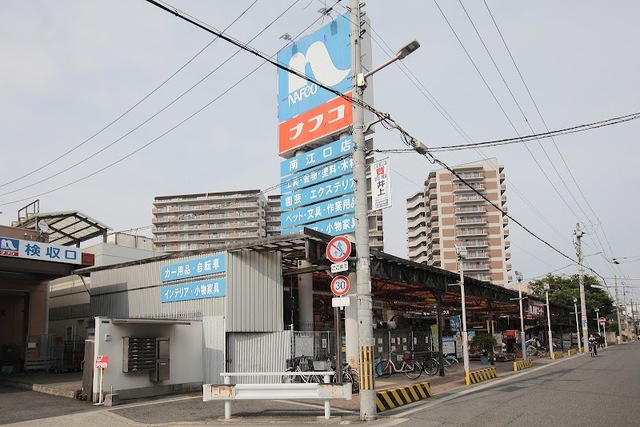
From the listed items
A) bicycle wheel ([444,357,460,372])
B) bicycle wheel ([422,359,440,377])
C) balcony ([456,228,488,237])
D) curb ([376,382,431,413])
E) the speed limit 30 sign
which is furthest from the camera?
balcony ([456,228,488,237])

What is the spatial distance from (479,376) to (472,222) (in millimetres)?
80509

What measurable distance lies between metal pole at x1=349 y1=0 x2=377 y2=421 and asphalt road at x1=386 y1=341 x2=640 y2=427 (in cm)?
95

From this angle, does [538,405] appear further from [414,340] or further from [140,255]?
[140,255]

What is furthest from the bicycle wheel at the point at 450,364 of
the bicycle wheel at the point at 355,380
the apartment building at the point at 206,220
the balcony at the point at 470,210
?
the apartment building at the point at 206,220

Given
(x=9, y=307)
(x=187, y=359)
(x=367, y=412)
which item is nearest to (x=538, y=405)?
(x=367, y=412)

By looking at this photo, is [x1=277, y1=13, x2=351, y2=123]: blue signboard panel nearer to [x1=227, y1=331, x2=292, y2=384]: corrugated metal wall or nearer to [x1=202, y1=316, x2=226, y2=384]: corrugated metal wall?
[x1=227, y1=331, x2=292, y2=384]: corrugated metal wall

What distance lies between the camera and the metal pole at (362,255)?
12.2 metres

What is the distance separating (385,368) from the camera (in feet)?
78.4

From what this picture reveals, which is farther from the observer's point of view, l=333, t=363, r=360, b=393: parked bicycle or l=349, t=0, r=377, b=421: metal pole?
l=333, t=363, r=360, b=393: parked bicycle

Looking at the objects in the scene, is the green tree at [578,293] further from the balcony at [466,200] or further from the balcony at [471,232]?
the balcony at [466,200]

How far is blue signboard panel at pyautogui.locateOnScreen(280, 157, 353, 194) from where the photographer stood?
27.1 meters

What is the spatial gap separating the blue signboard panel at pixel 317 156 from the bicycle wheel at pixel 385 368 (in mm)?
10377

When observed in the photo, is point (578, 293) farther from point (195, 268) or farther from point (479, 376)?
point (195, 268)

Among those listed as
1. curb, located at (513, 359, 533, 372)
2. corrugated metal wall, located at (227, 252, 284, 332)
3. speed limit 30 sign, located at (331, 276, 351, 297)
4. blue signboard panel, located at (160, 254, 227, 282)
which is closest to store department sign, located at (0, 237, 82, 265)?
blue signboard panel, located at (160, 254, 227, 282)
